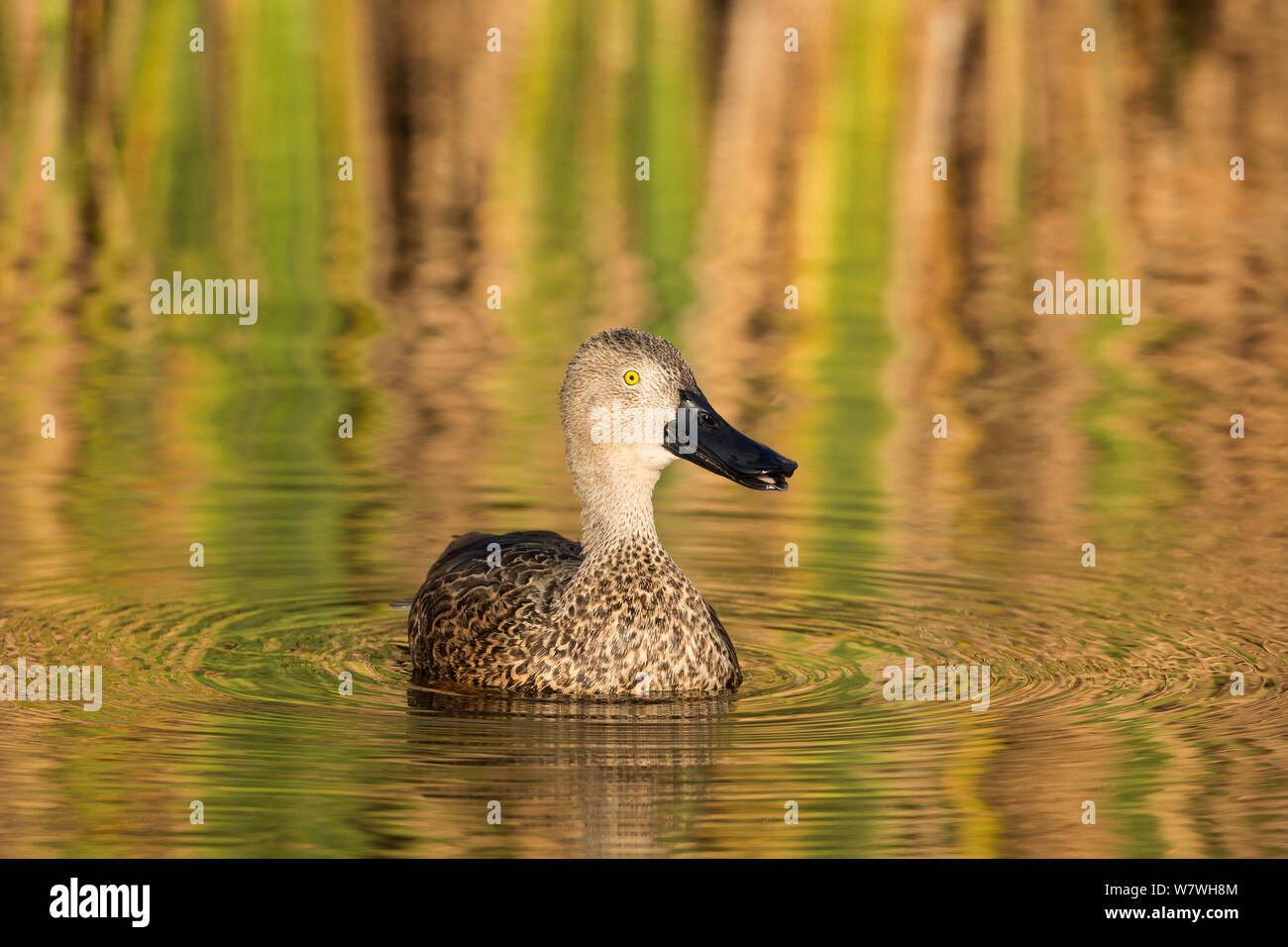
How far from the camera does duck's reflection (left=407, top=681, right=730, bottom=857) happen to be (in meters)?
7.38

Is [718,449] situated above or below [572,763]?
above

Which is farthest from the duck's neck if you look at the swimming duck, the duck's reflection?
the duck's reflection

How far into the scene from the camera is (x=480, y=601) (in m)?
9.36

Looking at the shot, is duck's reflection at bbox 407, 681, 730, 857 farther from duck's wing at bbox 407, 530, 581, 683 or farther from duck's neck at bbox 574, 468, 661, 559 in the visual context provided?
duck's neck at bbox 574, 468, 661, 559

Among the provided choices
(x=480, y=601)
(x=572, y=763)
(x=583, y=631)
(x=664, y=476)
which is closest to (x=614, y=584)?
(x=583, y=631)

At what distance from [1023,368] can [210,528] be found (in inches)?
256

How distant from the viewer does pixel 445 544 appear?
1125cm

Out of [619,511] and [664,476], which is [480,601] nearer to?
[619,511]

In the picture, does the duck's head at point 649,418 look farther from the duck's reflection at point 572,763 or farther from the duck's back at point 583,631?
the duck's reflection at point 572,763

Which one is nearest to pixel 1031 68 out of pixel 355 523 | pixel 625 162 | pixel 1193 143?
pixel 1193 143

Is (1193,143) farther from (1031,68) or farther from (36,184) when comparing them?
(36,184)

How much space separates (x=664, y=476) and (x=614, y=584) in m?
3.82

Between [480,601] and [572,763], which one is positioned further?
[480,601]

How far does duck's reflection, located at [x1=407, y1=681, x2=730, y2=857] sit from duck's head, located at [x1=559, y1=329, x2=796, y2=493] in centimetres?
102
